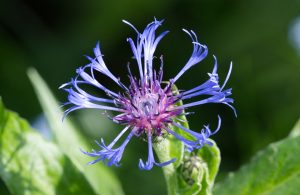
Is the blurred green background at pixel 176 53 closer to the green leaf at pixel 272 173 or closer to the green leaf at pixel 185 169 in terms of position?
the green leaf at pixel 272 173

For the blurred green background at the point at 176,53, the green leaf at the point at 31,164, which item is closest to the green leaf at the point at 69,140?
the green leaf at the point at 31,164

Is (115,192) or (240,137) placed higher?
(115,192)

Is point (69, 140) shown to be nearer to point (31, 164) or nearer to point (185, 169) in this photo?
point (31, 164)

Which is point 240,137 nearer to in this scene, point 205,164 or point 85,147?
point 85,147

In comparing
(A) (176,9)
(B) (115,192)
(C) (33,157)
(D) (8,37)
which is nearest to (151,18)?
(A) (176,9)

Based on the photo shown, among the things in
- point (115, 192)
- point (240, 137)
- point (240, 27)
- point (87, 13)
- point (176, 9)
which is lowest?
point (240, 137)

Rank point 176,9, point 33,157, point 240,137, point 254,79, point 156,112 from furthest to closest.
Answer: point 176,9
point 254,79
point 240,137
point 33,157
point 156,112
